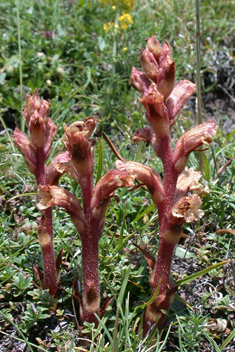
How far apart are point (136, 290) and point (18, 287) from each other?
70 centimetres

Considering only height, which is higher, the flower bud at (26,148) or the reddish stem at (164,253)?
the flower bud at (26,148)

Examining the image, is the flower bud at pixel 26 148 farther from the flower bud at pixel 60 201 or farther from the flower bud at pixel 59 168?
the flower bud at pixel 60 201

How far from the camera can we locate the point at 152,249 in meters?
2.62

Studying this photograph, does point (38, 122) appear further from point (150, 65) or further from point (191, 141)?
point (191, 141)

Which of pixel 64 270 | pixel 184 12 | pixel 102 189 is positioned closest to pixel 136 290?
pixel 64 270

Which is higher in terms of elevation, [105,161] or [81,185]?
[81,185]

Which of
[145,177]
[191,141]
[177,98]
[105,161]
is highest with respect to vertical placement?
[177,98]

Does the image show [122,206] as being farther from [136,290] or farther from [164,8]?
[164,8]

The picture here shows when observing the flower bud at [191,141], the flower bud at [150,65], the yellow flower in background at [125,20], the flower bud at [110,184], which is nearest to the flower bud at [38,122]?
the flower bud at [110,184]

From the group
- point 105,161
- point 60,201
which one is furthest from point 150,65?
point 105,161

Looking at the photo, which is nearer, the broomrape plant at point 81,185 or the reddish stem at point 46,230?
the broomrape plant at point 81,185

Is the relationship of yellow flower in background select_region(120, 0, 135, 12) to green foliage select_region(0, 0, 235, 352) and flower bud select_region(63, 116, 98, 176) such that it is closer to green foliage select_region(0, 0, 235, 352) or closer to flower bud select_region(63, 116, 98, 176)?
green foliage select_region(0, 0, 235, 352)

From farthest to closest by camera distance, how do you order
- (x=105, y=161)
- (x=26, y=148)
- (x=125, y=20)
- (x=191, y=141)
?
(x=125, y=20), (x=105, y=161), (x=26, y=148), (x=191, y=141)

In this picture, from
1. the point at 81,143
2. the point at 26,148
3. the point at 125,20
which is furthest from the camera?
the point at 125,20
